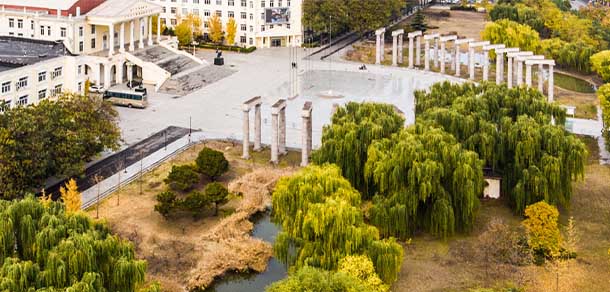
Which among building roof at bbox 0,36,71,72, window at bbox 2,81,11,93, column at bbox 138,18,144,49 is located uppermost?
column at bbox 138,18,144,49

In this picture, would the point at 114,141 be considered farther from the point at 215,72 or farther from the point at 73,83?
the point at 215,72

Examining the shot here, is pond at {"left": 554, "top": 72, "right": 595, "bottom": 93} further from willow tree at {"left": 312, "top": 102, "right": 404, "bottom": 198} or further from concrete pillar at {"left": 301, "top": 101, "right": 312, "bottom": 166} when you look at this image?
willow tree at {"left": 312, "top": 102, "right": 404, "bottom": 198}

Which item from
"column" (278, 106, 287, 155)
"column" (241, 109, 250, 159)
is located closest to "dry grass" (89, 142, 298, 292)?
"column" (241, 109, 250, 159)

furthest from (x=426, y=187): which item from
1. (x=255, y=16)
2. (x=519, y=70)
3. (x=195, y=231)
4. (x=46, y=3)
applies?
(x=255, y=16)

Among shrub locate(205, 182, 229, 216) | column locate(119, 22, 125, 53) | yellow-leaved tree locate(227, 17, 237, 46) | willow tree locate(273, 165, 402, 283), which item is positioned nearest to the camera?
willow tree locate(273, 165, 402, 283)

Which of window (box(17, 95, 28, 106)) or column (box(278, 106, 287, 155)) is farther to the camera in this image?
window (box(17, 95, 28, 106))

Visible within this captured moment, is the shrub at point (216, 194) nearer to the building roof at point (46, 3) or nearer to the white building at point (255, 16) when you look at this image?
the building roof at point (46, 3)

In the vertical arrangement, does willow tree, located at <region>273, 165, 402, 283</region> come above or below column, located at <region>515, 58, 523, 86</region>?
below

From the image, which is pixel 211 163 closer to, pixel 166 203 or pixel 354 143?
pixel 166 203
